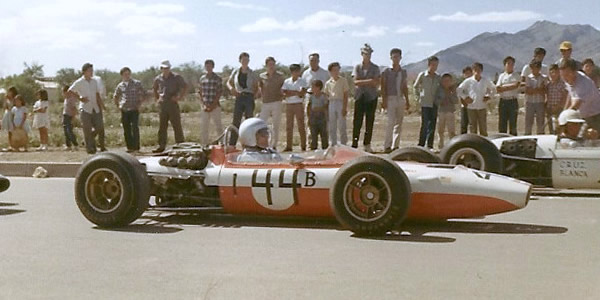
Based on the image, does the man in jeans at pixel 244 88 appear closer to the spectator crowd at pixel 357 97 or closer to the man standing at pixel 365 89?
the spectator crowd at pixel 357 97

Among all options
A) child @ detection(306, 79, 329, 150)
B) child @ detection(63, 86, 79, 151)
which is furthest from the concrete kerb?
child @ detection(306, 79, 329, 150)

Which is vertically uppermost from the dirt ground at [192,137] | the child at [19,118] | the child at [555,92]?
the child at [555,92]

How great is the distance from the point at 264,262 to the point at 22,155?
12.3m

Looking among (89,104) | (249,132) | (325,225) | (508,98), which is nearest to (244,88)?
A: (89,104)

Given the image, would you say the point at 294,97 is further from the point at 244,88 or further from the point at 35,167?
the point at 35,167

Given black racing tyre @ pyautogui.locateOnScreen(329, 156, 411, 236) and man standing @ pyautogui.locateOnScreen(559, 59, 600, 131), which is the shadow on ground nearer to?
black racing tyre @ pyautogui.locateOnScreen(329, 156, 411, 236)

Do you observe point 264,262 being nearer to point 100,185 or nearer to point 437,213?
point 437,213

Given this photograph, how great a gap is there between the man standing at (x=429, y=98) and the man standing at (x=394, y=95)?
34 cm

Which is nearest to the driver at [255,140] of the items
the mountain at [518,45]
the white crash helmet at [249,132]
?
the white crash helmet at [249,132]

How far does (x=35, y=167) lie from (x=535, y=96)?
8713 mm

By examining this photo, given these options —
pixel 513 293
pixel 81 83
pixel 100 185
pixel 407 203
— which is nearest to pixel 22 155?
pixel 81 83

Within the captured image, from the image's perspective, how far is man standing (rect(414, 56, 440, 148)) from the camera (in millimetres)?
16484

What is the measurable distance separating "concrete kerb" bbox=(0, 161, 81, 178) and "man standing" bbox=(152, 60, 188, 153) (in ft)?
5.84

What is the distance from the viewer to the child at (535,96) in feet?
50.8
